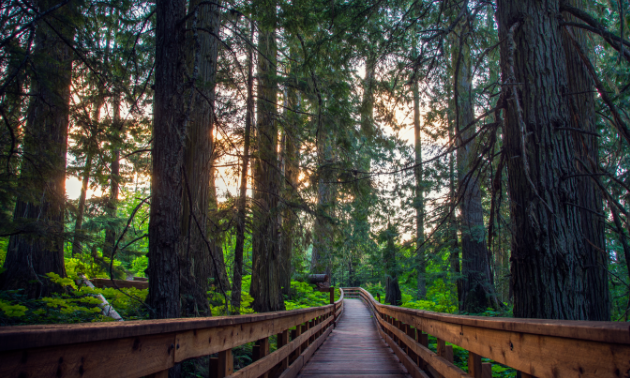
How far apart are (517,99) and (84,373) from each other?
4143mm

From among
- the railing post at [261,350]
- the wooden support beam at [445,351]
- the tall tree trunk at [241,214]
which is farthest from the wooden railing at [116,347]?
the tall tree trunk at [241,214]

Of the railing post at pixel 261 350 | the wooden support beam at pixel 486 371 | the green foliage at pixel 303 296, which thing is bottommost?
the green foliage at pixel 303 296

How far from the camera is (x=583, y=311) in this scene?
144 inches

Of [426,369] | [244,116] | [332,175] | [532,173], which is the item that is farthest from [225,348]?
[244,116]

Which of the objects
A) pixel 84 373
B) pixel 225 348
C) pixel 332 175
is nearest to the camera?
pixel 84 373

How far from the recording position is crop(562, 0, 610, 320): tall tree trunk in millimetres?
3885

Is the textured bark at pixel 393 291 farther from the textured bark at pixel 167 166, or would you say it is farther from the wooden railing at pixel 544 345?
the wooden railing at pixel 544 345

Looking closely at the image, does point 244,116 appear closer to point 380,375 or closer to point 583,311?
point 380,375

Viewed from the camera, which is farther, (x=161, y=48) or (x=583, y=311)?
(x=161, y=48)

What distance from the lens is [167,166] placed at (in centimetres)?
423

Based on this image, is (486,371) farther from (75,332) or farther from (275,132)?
(275,132)

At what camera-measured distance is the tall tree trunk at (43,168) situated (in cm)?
508

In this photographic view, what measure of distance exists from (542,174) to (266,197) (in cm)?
625

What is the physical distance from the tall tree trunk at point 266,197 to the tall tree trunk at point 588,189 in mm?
4937
